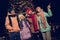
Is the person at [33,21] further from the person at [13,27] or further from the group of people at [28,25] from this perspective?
the person at [13,27]

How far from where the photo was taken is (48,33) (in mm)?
6715

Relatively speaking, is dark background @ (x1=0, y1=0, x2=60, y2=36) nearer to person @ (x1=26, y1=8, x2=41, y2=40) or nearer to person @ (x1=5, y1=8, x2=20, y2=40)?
person @ (x1=26, y1=8, x2=41, y2=40)

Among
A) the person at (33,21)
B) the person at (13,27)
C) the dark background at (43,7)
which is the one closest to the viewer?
the person at (13,27)

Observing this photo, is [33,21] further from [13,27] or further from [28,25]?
[13,27]

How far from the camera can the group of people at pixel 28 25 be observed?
6.46m

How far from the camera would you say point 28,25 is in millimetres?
6613

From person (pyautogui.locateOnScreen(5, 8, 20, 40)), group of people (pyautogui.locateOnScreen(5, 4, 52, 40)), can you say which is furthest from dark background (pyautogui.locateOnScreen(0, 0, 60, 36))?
person (pyautogui.locateOnScreen(5, 8, 20, 40))

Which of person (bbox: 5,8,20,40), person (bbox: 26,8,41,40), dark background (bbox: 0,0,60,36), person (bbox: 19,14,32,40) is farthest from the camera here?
dark background (bbox: 0,0,60,36)

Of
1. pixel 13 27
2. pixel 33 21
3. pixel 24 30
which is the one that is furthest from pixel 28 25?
pixel 13 27

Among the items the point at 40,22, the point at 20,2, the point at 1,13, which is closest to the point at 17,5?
the point at 20,2

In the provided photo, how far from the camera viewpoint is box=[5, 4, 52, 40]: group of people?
6461mm

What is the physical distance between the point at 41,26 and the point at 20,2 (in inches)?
50.5

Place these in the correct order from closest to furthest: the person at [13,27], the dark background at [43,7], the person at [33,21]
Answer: the person at [13,27] < the person at [33,21] < the dark background at [43,7]

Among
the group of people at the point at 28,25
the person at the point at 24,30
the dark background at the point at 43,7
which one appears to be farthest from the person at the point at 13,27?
the dark background at the point at 43,7
